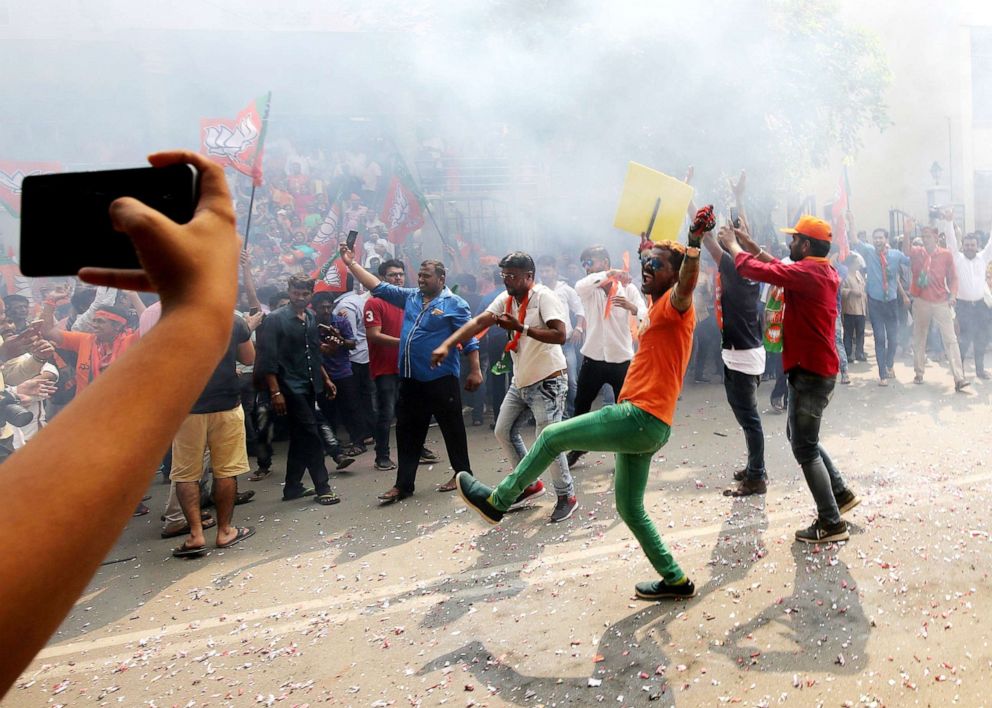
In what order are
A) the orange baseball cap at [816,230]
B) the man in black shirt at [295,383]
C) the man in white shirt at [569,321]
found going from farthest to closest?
the man in white shirt at [569,321], the man in black shirt at [295,383], the orange baseball cap at [816,230]

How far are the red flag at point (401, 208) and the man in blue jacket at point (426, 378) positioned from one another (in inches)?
157

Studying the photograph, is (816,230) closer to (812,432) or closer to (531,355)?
(812,432)

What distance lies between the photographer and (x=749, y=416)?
4887 millimetres

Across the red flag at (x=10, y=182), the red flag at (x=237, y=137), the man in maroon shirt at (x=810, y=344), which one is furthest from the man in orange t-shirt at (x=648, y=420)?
the red flag at (x=10, y=182)

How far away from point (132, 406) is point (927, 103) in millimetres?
22446

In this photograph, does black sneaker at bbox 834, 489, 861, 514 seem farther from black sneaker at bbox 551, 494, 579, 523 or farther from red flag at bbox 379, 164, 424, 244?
red flag at bbox 379, 164, 424, 244

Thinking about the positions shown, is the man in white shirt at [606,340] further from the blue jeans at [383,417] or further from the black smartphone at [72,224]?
the black smartphone at [72,224]

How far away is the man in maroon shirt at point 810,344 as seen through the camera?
386 cm

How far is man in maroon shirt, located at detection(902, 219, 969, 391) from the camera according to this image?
27.1 feet

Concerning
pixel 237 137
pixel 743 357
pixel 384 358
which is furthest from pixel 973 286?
pixel 237 137

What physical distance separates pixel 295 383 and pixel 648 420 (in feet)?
10.3

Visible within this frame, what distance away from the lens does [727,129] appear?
992 cm

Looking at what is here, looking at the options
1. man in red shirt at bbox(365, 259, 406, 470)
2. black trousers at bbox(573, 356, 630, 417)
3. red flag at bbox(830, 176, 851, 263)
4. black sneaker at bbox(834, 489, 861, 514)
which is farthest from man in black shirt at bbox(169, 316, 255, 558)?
red flag at bbox(830, 176, 851, 263)

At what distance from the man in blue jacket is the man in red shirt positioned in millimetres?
945
